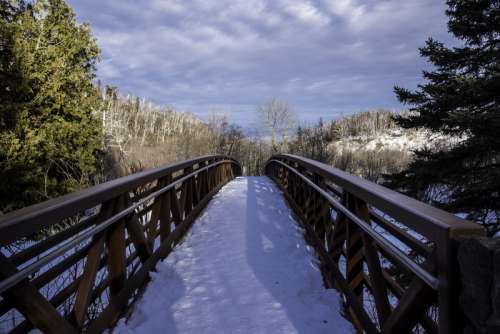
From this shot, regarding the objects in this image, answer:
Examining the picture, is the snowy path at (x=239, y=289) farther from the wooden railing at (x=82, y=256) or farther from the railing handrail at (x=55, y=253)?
the railing handrail at (x=55, y=253)

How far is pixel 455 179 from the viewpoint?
10523 mm

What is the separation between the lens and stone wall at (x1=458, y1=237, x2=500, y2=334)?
1.28 metres

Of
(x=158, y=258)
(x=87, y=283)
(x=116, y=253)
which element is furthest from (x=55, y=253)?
(x=158, y=258)

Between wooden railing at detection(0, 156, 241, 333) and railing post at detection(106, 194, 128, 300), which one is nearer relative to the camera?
wooden railing at detection(0, 156, 241, 333)

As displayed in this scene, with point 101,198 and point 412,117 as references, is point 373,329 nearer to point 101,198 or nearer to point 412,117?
point 101,198

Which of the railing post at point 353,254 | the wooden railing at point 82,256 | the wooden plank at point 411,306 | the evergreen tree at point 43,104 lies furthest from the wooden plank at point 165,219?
the evergreen tree at point 43,104

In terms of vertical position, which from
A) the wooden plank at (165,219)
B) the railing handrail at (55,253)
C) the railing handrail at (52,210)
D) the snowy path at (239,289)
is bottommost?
the snowy path at (239,289)

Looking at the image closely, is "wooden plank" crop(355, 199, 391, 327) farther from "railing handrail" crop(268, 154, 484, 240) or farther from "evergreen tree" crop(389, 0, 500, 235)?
"evergreen tree" crop(389, 0, 500, 235)

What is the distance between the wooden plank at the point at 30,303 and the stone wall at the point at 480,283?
1.94 m

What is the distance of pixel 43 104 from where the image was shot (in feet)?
36.8

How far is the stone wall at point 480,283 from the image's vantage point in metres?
1.28

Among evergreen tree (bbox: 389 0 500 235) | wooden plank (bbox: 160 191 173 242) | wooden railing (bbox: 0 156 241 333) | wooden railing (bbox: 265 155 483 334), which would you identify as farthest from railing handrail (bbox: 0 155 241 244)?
Result: evergreen tree (bbox: 389 0 500 235)

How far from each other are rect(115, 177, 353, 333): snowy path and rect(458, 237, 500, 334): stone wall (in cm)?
162

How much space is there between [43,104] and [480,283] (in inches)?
493
